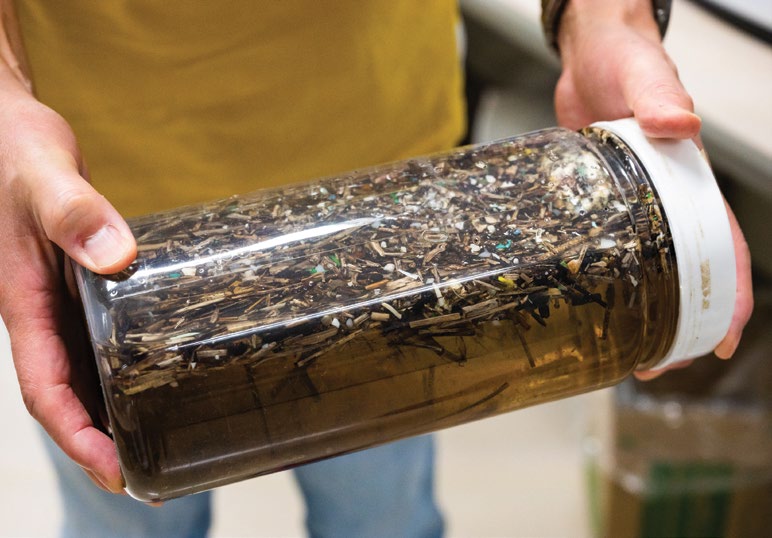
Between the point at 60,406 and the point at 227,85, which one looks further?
the point at 227,85

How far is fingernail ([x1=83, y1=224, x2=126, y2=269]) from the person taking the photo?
0.55m

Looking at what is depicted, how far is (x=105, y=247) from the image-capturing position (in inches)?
21.7

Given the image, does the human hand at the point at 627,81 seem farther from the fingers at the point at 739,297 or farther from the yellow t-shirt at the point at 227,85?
→ the yellow t-shirt at the point at 227,85

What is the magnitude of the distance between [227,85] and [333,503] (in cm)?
46

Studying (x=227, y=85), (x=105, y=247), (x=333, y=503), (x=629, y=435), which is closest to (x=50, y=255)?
(x=105, y=247)

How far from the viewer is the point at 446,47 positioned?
933mm

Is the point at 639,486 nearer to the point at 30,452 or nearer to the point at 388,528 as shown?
the point at 388,528

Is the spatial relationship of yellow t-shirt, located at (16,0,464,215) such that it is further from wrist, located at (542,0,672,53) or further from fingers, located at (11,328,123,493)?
fingers, located at (11,328,123,493)

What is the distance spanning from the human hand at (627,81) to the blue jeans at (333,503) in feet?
1.04

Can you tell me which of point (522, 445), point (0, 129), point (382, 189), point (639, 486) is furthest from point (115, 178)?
point (522, 445)

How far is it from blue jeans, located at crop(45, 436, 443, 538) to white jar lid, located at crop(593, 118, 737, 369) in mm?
393

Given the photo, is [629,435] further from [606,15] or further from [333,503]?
[606,15]

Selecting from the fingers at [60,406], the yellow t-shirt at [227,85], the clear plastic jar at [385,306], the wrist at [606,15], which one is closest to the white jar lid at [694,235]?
the clear plastic jar at [385,306]

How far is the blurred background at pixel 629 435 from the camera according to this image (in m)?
1.14
